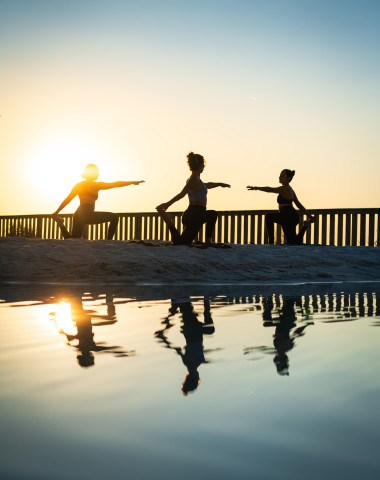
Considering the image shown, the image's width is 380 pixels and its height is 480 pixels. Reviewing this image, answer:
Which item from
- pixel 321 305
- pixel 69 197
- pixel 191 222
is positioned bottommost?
pixel 321 305

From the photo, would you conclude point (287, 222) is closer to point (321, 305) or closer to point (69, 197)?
point (69, 197)

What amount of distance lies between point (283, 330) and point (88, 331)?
0.81 metres

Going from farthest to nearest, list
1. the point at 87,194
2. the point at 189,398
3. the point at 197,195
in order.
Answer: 1. the point at 87,194
2. the point at 197,195
3. the point at 189,398

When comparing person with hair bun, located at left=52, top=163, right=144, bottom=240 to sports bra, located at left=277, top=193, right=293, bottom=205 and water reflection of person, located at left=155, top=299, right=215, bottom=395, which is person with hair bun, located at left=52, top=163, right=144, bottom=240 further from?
water reflection of person, located at left=155, top=299, right=215, bottom=395

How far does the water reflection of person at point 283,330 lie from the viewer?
1944 mm

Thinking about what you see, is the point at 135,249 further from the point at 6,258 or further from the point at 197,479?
the point at 197,479

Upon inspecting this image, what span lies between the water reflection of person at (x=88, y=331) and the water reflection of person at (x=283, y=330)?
50cm

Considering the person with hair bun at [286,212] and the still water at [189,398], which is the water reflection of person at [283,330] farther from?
the person with hair bun at [286,212]

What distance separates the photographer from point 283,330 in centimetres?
270

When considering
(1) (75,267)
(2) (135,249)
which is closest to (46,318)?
(1) (75,267)

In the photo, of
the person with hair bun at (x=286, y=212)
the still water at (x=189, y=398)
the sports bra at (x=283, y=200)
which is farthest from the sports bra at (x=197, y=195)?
the still water at (x=189, y=398)

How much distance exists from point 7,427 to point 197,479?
17.9 inches

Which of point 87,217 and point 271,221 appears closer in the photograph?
point 87,217

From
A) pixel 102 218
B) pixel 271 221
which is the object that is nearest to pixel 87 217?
pixel 102 218
